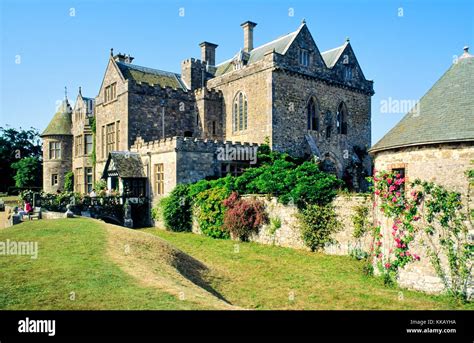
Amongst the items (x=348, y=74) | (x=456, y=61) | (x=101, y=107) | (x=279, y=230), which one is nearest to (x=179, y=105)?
(x=101, y=107)

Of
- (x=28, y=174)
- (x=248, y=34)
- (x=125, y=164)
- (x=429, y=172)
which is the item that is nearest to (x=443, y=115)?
(x=429, y=172)

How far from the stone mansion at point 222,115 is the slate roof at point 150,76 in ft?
0.32

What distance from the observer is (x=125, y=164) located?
93.2 ft

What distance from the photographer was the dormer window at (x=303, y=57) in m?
30.1

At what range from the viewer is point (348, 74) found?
33969mm

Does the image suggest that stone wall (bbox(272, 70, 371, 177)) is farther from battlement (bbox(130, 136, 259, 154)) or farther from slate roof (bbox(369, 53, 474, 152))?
slate roof (bbox(369, 53, 474, 152))

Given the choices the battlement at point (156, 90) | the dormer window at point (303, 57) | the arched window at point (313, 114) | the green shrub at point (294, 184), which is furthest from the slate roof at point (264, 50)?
the green shrub at point (294, 184)

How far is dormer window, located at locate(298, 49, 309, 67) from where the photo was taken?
30062 mm

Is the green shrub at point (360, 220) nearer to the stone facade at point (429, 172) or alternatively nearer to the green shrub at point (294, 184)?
the green shrub at point (294, 184)

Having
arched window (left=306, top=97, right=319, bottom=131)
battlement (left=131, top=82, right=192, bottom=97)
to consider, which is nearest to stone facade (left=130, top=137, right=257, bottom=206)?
battlement (left=131, top=82, right=192, bottom=97)

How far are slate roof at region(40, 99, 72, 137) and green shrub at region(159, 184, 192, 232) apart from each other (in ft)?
66.0

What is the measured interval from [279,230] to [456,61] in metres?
10.4

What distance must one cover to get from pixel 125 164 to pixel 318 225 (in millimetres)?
15642
